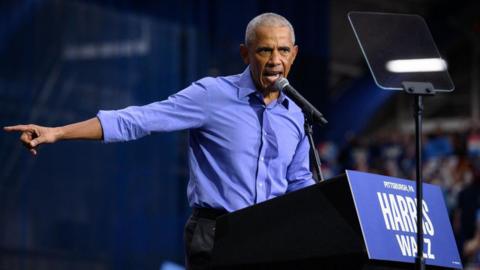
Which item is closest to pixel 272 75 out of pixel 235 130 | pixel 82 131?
pixel 235 130

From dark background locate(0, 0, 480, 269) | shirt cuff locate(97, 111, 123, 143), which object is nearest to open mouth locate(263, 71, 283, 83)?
shirt cuff locate(97, 111, 123, 143)

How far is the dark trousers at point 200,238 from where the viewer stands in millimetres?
2559

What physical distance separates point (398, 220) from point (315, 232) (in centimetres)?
27

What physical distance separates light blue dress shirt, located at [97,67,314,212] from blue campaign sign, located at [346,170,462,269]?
0.41 meters

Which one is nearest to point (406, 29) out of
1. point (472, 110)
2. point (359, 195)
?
point (359, 195)

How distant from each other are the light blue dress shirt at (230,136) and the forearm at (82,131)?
0.09m

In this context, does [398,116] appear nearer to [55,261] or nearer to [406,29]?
[55,261]

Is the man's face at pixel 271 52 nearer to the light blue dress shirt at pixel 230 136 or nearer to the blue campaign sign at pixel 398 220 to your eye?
the light blue dress shirt at pixel 230 136

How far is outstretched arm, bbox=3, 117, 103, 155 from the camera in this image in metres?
2.30

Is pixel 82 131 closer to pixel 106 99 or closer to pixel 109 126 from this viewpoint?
pixel 109 126

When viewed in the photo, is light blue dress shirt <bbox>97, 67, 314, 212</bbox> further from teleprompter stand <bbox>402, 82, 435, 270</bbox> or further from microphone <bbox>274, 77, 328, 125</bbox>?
teleprompter stand <bbox>402, 82, 435, 270</bbox>

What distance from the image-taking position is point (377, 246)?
219 centimetres

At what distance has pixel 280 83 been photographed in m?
2.60

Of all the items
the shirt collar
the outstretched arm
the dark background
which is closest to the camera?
the outstretched arm
